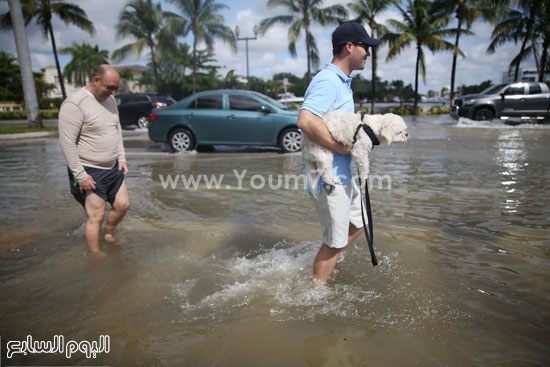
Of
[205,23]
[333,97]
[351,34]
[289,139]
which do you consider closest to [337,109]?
[333,97]

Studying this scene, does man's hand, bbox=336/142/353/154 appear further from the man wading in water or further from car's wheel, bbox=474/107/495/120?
car's wheel, bbox=474/107/495/120

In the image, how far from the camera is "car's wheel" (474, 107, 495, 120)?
18.0 metres

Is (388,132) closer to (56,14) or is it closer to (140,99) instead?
(140,99)

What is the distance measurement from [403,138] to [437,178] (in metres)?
5.04

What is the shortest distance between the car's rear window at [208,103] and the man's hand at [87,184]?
7.28 metres

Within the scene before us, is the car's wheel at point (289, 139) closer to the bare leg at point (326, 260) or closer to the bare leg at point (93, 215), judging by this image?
the bare leg at point (93, 215)

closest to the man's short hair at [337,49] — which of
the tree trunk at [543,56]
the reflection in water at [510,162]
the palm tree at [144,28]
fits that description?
the reflection in water at [510,162]

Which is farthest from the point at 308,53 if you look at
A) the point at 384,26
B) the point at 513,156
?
the point at 513,156

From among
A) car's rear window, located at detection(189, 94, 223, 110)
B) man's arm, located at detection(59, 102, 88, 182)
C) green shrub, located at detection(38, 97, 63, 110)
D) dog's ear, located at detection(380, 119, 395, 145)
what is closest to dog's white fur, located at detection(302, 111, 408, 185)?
dog's ear, located at detection(380, 119, 395, 145)

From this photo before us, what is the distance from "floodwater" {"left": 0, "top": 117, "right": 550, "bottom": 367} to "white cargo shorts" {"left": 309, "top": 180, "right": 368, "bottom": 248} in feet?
1.62

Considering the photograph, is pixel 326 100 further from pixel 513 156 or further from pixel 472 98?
pixel 472 98

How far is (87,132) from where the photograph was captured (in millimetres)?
3436

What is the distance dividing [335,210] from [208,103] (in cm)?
858

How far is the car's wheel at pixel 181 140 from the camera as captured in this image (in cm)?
1076
